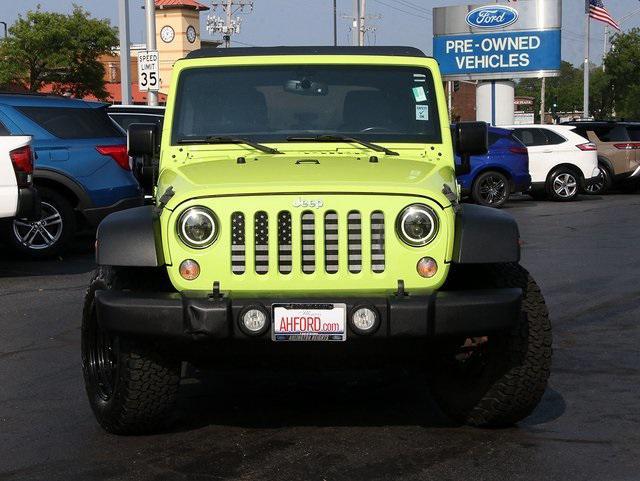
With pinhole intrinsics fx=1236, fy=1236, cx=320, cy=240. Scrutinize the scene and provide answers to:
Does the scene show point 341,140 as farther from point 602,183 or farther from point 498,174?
point 602,183

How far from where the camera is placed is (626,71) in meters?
78.7

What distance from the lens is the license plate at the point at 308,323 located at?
5.33 metres

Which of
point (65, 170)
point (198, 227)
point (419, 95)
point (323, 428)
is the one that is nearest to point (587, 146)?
point (65, 170)

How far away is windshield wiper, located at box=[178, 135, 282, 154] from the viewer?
657 centimetres

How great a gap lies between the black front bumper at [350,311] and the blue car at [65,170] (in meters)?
8.61

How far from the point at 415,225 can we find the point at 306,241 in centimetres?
50

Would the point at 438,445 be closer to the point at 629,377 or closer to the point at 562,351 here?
the point at 629,377

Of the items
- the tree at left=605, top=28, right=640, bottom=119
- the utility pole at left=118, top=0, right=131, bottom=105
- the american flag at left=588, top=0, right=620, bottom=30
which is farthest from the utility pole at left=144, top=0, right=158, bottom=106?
the tree at left=605, top=28, right=640, bottom=119

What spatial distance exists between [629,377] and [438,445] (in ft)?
6.53

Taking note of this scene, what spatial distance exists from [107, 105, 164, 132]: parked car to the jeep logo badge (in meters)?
11.6

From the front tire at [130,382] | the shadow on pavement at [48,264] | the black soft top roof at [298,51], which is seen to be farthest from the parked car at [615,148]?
the front tire at [130,382]

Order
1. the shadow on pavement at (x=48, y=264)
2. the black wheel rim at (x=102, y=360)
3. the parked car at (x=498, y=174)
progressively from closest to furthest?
the black wheel rim at (x=102, y=360), the shadow on pavement at (x=48, y=264), the parked car at (x=498, y=174)

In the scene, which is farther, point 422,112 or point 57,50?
point 57,50

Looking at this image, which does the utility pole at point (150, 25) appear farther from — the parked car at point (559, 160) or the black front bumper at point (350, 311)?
the black front bumper at point (350, 311)
